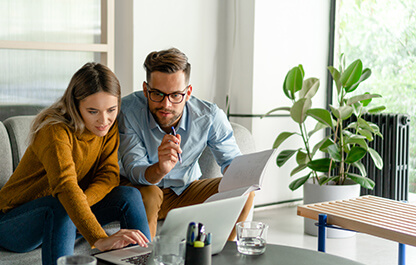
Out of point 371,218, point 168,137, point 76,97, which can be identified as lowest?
point 371,218

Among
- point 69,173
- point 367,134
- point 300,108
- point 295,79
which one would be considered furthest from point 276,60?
point 69,173

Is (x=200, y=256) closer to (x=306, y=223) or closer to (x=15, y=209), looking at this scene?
(x=15, y=209)

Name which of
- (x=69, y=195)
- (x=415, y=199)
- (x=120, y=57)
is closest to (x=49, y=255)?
(x=69, y=195)

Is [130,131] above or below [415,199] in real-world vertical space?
above

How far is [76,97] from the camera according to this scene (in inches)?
72.1

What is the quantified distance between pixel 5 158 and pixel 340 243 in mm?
1936

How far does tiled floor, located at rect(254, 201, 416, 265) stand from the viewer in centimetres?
280

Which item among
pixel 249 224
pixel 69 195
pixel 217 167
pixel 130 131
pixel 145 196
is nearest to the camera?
pixel 249 224

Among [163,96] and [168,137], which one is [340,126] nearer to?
[163,96]

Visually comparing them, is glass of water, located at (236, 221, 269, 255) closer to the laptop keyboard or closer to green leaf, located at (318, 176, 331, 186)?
the laptop keyboard

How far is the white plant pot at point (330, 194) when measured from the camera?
3.14 meters

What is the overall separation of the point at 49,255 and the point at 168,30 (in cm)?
202

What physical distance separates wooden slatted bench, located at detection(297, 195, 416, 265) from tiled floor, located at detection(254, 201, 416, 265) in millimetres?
473

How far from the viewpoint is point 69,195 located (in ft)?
5.30
